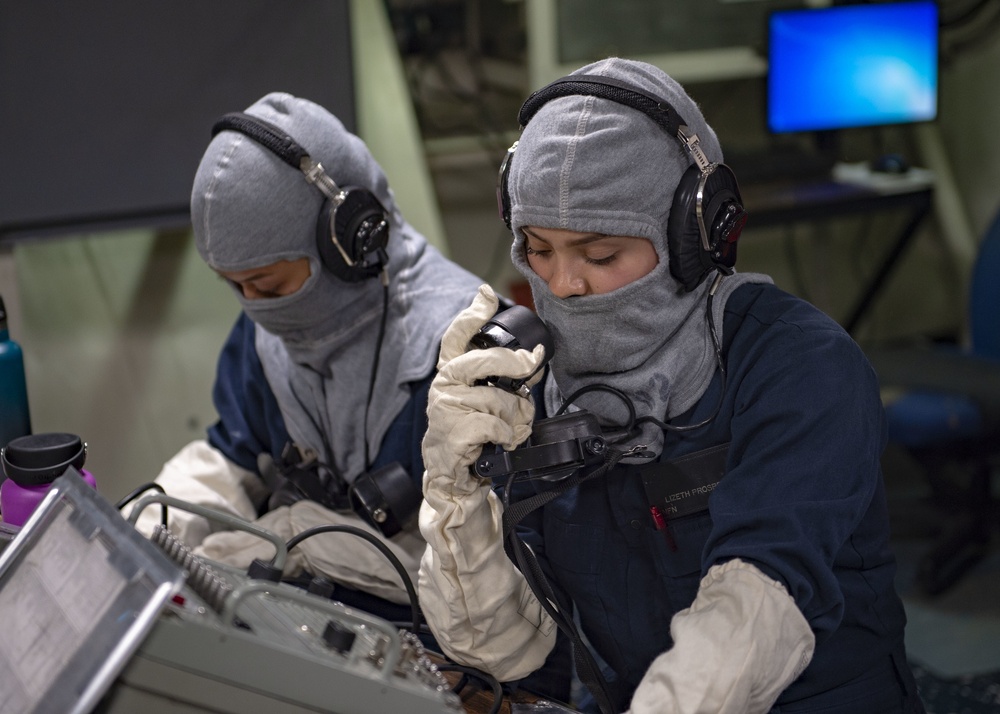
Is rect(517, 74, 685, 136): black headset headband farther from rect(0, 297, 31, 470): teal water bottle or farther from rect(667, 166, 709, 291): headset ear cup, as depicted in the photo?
rect(0, 297, 31, 470): teal water bottle

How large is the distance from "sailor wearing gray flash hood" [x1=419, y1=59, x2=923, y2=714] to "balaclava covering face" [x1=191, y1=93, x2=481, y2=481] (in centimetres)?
37

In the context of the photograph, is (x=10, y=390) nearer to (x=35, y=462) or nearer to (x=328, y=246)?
(x=35, y=462)

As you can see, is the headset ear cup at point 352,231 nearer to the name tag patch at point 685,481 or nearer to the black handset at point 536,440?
the black handset at point 536,440

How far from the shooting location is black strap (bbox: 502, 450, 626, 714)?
1.14 m

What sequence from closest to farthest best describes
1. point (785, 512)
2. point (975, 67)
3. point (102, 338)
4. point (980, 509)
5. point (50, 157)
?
point (785, 512) < point (50, 157) < point (102, 338) < point (980, 509) < point (975, 67)

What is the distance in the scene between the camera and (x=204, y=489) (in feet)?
5.36

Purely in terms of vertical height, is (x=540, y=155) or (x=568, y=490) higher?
(x=540, y=155)

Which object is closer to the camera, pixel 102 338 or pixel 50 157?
pixel 50 157

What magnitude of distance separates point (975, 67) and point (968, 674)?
2.16m

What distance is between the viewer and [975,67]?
3.55 meters

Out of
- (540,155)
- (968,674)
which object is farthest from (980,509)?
(540,155)

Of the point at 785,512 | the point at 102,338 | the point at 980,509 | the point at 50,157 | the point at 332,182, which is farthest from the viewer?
the point at 980,509

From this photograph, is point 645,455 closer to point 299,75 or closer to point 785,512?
point 785,512

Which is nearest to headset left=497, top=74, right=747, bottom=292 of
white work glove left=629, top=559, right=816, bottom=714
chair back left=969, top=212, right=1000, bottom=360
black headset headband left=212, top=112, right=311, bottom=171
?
white work glove left=629, top=559, right=816, bottom=714
